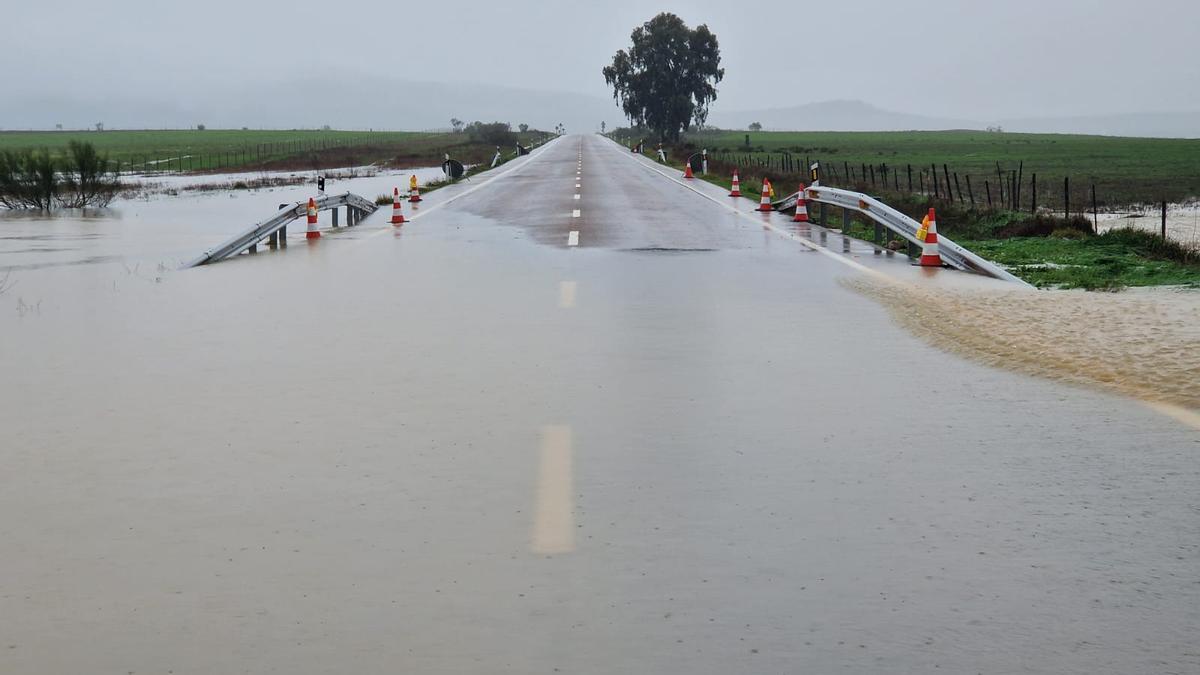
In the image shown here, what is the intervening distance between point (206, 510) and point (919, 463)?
3.68m

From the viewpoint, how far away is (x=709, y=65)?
12212cm

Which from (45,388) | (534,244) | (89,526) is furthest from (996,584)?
(534,244)

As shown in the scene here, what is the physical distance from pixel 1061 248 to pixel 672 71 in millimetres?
106219

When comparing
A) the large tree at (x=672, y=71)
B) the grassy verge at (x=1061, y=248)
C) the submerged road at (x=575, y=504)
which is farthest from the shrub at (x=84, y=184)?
the large tree at (x=672, y=71)

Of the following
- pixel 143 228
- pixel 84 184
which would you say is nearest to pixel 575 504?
pixel 143 228

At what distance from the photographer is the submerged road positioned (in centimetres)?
466

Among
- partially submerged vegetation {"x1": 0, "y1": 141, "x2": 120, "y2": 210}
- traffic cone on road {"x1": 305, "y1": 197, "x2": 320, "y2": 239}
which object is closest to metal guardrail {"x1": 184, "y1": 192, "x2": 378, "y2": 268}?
traffic cone on road {"x1": 305, "y1": 197, "x2": 320, "y2": 239}

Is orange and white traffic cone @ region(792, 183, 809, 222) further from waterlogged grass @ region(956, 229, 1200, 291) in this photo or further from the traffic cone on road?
the traffic cone on road

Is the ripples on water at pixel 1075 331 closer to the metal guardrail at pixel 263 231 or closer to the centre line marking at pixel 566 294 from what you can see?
the centre line marking at pixel 566 294

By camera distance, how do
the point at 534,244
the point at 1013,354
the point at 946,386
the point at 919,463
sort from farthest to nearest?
1. the point at 534,244
2. the point at 1013,354
3. the point at 946,386
4. the point at 919,463

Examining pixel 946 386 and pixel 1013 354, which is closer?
pixel 946 386

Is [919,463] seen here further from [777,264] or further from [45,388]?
[777,264]

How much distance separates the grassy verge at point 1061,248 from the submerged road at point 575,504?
15.5ft

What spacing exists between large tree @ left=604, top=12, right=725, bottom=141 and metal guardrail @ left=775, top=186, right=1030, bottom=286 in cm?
9917
